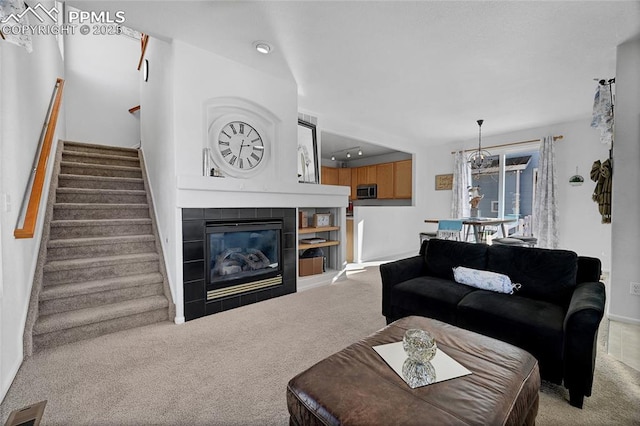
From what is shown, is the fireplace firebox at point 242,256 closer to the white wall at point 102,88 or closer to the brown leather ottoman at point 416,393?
the brown leather ottoman at point 416,393

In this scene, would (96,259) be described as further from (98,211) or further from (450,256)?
(450,256)

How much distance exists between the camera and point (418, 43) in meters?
2.75

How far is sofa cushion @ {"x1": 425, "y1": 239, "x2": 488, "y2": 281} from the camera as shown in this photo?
269 centimetres

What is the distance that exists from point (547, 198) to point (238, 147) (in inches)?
219

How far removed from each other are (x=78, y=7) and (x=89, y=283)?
2.42 metres

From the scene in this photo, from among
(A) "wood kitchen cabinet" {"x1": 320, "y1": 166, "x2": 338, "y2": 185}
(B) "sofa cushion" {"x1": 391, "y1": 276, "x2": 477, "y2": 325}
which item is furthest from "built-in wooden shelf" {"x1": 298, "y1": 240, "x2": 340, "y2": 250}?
(A) "wood kitchen cabinet" {"x1": 320, "y1": 166, "x2": 338, "y2": 185}

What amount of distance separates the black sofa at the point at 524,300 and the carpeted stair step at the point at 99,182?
3.64m

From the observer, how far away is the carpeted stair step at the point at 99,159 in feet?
13.2

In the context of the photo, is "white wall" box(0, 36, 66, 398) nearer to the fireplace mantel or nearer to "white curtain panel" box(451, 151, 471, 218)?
the fireplace mantel

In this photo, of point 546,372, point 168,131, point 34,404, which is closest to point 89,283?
point 34,404

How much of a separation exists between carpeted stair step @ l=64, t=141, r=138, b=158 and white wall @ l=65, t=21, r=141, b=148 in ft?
3.12

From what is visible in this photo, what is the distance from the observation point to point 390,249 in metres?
6.57

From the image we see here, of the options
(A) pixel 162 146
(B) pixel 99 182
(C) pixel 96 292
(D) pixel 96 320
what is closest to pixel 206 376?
(D) pixel 96 320

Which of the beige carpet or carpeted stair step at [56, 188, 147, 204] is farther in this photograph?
carpeted stair step at [56, 188, 147, 204]
